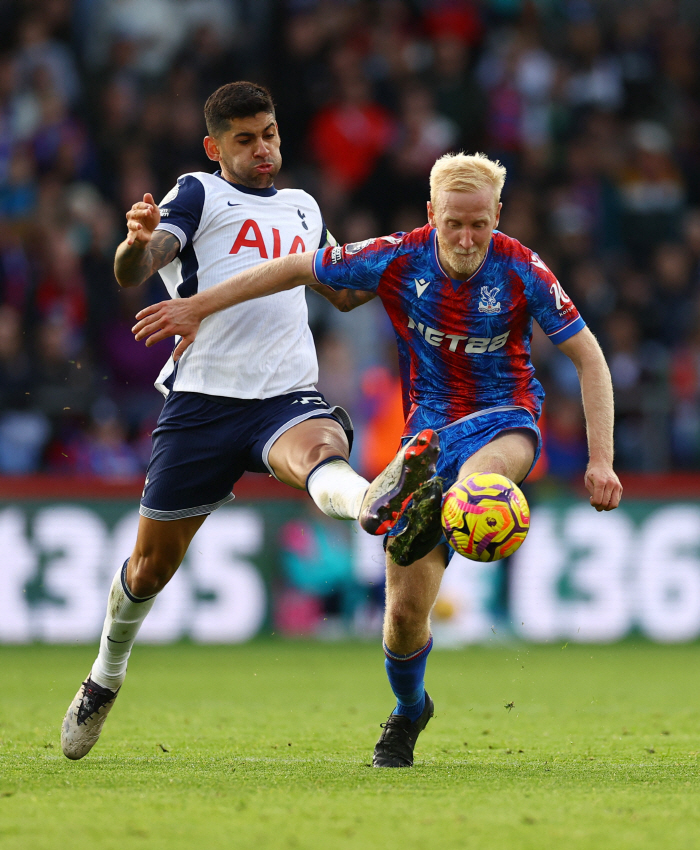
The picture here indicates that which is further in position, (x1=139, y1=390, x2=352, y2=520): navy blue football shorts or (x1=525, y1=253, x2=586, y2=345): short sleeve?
(x1=139, y1=390, x2=352, y2=520): navy blue football shorts

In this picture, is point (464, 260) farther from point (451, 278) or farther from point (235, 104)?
point (235, 104)

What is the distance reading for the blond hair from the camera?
17.5 ft

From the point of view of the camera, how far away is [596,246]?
49.8 feet

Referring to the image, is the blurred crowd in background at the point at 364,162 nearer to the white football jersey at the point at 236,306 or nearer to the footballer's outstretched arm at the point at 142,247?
the white football jersey at the point at 236,306

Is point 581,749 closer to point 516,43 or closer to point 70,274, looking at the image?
point 70,274

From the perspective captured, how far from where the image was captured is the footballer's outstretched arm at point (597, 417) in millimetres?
5195

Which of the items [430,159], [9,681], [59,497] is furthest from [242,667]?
[430,159]

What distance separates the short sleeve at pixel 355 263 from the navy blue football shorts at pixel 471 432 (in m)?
0.69

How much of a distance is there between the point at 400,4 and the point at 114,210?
192 inches

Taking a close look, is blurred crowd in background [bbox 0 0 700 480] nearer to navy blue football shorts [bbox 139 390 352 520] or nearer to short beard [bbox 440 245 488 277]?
navy blue football shorts [bbox 139 390 352 520]

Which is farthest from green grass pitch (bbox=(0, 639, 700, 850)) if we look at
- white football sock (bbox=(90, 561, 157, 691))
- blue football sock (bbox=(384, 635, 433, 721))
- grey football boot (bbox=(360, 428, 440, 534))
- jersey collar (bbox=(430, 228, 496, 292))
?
jersey collar (bbox=(430, 228, 496, 292))

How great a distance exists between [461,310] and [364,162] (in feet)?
31.3

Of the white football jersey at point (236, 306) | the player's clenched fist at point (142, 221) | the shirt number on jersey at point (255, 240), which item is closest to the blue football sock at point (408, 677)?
the white football jersey at point (236, 306)

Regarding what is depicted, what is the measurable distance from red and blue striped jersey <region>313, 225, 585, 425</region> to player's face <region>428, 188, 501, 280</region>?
110 mm
